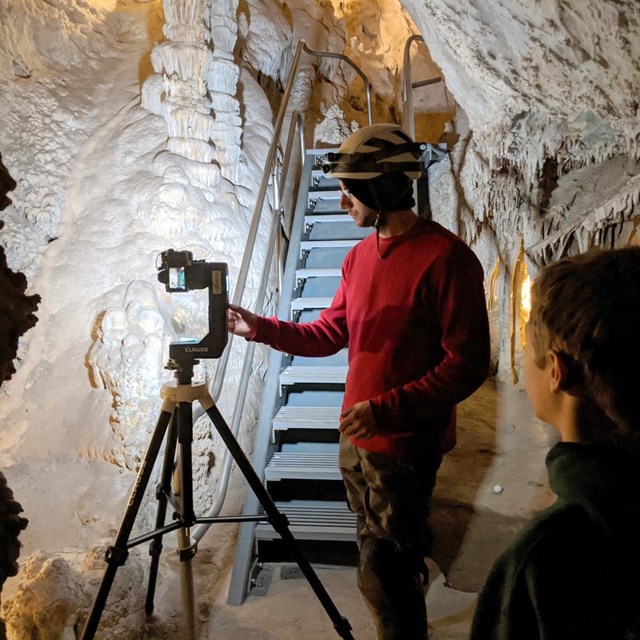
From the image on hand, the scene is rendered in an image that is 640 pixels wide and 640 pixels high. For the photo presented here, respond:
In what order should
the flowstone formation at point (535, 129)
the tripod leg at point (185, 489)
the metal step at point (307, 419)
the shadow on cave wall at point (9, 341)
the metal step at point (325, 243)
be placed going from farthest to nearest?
the metal step at point (325, 243)
the metal step at point (307, 419)
the flowstone formation at point (535, 129)
the tripod leg at point (185, 489)
the shadow on cave wall at point (9, 341)

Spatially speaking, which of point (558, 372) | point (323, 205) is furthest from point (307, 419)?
point (558, 372)

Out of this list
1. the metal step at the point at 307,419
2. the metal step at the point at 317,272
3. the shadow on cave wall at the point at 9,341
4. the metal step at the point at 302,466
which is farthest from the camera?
the metal step at the point at 317,272

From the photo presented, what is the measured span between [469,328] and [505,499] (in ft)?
6.11

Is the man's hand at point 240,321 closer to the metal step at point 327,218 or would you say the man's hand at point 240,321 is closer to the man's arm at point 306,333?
the man's arm at point 306,333

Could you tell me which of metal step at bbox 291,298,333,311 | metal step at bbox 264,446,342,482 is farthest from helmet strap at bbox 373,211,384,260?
metal step at bbox 291,298,333,311

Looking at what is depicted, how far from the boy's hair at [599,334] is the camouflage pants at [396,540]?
2.53 ft

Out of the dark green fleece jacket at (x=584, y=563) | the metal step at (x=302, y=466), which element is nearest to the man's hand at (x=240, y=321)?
the metal step at (x=302, y=466)

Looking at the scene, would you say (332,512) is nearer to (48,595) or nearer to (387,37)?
(48,595)

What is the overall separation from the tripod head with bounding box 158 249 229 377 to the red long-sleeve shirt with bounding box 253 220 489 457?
36 centimetres

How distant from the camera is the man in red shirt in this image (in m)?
1.31

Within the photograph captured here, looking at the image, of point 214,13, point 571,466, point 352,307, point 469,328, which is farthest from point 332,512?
point 214,13

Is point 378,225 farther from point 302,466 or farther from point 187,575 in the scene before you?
point 302,466

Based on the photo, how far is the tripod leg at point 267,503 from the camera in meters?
1.55

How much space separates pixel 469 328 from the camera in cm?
131
